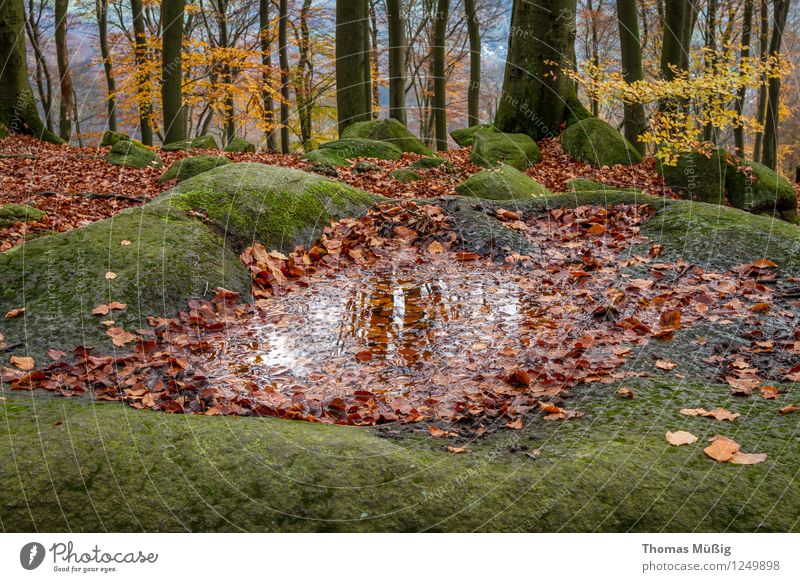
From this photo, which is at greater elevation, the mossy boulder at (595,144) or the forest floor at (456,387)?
the mossy boulder at (595,144)

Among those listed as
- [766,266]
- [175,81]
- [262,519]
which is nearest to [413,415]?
[262,519]

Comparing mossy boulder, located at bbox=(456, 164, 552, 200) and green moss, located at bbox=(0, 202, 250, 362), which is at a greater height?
mossy boulder, located at bbox=(456, 164, 552, 200)

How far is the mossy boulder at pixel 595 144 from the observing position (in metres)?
11.4

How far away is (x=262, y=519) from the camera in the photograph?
7.54 ft

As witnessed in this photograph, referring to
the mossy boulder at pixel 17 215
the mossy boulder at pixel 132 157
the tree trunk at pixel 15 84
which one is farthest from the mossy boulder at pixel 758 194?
the tree trunk at pixel 15 84

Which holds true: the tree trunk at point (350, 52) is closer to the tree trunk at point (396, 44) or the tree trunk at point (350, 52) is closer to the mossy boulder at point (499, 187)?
the tree trunk at point (396, 44)

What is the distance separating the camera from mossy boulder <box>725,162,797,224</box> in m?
10.3

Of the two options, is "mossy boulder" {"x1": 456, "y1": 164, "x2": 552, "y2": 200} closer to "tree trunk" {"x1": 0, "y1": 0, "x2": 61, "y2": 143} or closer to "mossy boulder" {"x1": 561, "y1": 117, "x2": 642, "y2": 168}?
"mossy boulder" {"x1": 561, "y1": 117, "x2": 642, "y2": 168}

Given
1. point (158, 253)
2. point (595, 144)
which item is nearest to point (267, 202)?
point (158, 253)

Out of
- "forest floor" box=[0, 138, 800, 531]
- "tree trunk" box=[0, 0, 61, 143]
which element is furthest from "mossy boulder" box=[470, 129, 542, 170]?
"tree trunk" box=[0, 0, 61, 143]

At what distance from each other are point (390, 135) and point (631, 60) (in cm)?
630

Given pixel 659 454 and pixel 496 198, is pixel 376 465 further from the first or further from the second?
pixel 496 198

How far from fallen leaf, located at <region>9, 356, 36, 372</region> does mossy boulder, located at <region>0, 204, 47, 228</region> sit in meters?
3.98

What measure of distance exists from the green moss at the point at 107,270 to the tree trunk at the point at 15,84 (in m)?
11.3
